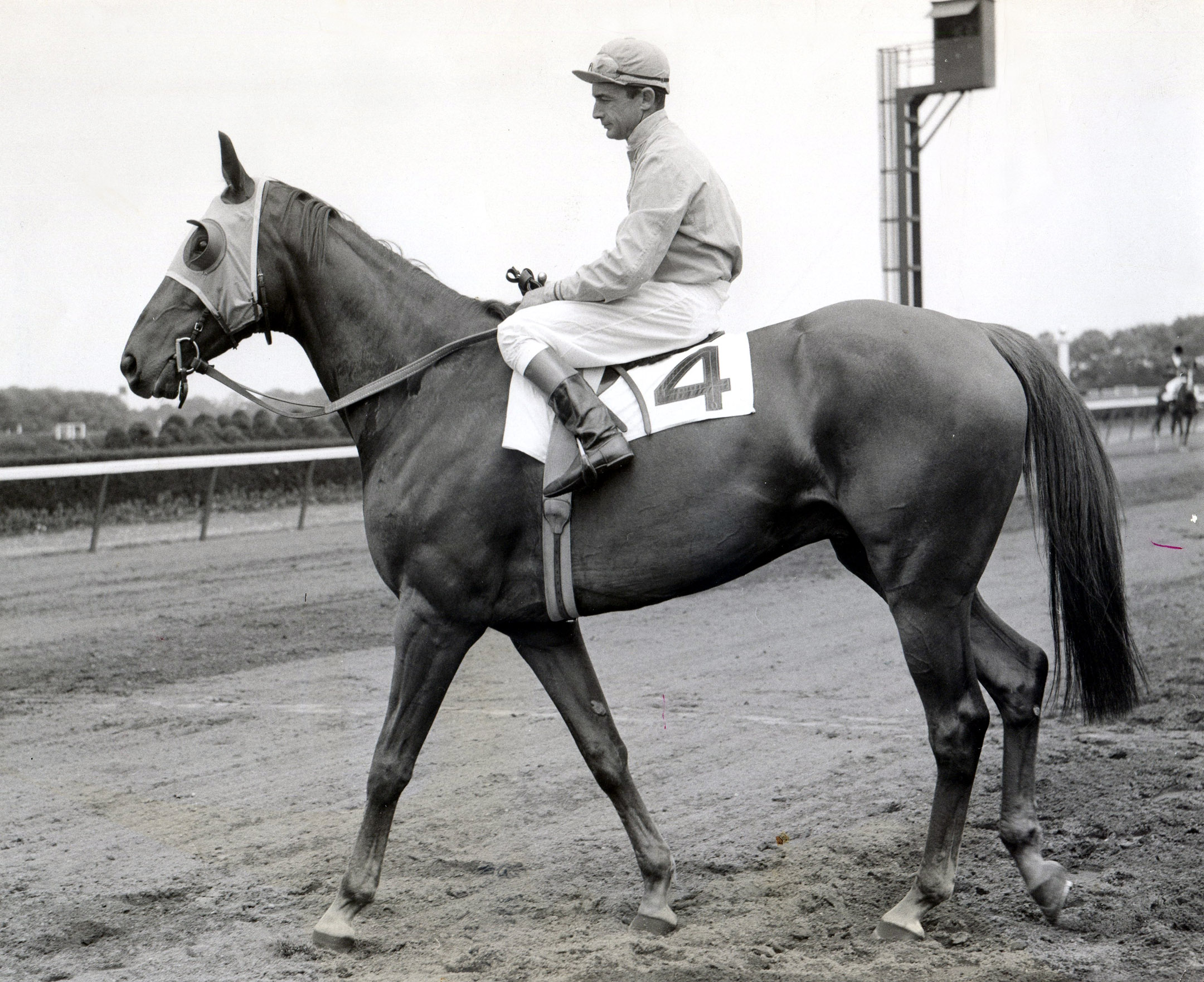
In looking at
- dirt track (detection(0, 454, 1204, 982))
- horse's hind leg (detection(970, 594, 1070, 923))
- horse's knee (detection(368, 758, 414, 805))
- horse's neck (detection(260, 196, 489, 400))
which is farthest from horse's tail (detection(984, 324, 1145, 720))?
horse's knee (detection(368, 758, 414, 805))

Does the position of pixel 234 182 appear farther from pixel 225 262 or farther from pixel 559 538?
pixel 559 538

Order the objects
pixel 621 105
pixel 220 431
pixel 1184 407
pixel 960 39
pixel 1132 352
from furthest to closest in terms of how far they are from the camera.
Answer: pixel 1184 407
pixel 1132 352
pixel 220 431
pixel 960 39
pixel 621 105

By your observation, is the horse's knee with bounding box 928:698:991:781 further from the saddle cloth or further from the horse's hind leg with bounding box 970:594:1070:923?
the saddle cloth

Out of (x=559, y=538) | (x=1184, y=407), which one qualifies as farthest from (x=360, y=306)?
(x=1184, y=407)

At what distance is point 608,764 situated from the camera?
3.50 metres

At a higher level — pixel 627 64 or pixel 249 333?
pixel 627 64

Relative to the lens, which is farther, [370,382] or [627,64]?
[370,382]

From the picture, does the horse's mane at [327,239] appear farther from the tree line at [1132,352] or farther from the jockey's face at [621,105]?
the tree line at [1132,352]

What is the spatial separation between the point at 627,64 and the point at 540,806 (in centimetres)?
253

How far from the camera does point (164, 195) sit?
22.7ft

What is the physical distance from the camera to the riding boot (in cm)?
321

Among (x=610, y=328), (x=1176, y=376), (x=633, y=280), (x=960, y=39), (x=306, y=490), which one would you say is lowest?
(x=306, y=490)

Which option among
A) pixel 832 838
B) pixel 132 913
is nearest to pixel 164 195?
pixel 132 913

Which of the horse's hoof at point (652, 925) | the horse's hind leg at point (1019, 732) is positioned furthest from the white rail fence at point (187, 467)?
the horse's hind leg at point (1019, 732)
